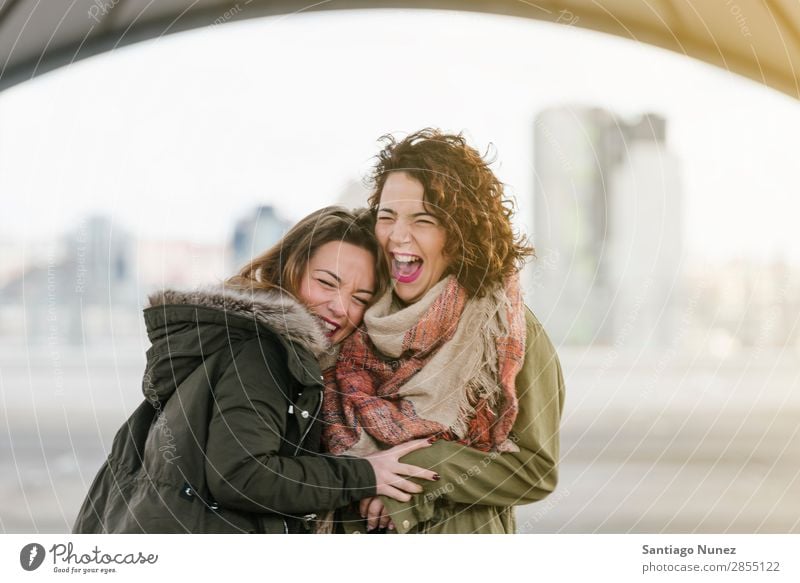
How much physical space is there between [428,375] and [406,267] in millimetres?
358

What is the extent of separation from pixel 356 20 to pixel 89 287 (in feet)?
4.29

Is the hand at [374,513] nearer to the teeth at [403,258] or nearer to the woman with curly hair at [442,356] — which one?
the woman with curly hair at [442,356]

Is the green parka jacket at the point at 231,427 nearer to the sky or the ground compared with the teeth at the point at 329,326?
nearer to the ground

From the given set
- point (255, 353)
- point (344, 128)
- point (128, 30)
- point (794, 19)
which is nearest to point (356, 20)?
point (344, 128)

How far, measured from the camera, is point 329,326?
2549mm

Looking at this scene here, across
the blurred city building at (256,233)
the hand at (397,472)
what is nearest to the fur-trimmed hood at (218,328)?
the blurred city building at (256,233)

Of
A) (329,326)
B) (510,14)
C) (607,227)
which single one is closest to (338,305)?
(329,326)

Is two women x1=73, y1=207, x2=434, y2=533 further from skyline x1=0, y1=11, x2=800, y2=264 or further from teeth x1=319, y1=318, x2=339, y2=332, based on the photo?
skyline x1=0, y1=11, x2=800, y2=264

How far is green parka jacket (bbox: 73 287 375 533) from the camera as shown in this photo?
2.43 meters

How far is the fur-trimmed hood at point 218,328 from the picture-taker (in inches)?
98.1

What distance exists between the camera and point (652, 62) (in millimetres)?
2732

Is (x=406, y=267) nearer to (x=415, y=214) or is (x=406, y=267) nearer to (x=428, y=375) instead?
(x=415, y=214)

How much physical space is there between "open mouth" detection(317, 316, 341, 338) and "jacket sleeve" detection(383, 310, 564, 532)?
1.55 feet

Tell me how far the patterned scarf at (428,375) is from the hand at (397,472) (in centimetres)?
3
